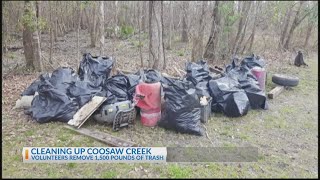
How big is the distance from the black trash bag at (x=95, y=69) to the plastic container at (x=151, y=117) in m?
1.19

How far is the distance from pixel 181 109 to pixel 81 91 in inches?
58.9

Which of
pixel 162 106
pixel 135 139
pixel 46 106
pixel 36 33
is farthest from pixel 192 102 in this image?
pixel 36 33

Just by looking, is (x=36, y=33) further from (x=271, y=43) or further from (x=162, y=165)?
(x=271, y=43)

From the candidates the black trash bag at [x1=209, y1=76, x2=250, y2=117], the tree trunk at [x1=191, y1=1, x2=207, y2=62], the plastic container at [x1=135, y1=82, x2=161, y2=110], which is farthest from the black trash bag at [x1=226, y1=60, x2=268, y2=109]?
the tree trunk at [x1=191, y1=1, x2=207, y2=62]

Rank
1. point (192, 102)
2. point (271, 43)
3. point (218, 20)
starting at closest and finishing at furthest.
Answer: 1. point (192, 102)
2. point (218, 20)
3. point (271, 43)

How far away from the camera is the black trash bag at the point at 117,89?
13.9 ft

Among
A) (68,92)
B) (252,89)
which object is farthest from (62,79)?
(252,89)

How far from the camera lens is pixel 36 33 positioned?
6285 mm

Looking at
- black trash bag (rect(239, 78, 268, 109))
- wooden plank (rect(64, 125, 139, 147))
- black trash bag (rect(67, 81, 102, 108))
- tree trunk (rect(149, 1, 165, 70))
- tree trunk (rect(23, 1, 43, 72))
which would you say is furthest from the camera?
tree trunk (rect(149, 1, 165, 70))

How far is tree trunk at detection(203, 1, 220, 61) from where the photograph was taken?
8.03 m

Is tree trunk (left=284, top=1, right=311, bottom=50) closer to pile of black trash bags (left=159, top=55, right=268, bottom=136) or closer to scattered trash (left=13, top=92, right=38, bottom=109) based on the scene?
pile of black trash bags (left=159, top=55, right=268, bottom=136)

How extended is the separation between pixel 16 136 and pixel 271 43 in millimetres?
9774

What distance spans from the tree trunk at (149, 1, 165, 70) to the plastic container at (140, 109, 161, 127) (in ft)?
9.65

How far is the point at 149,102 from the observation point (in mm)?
3971
